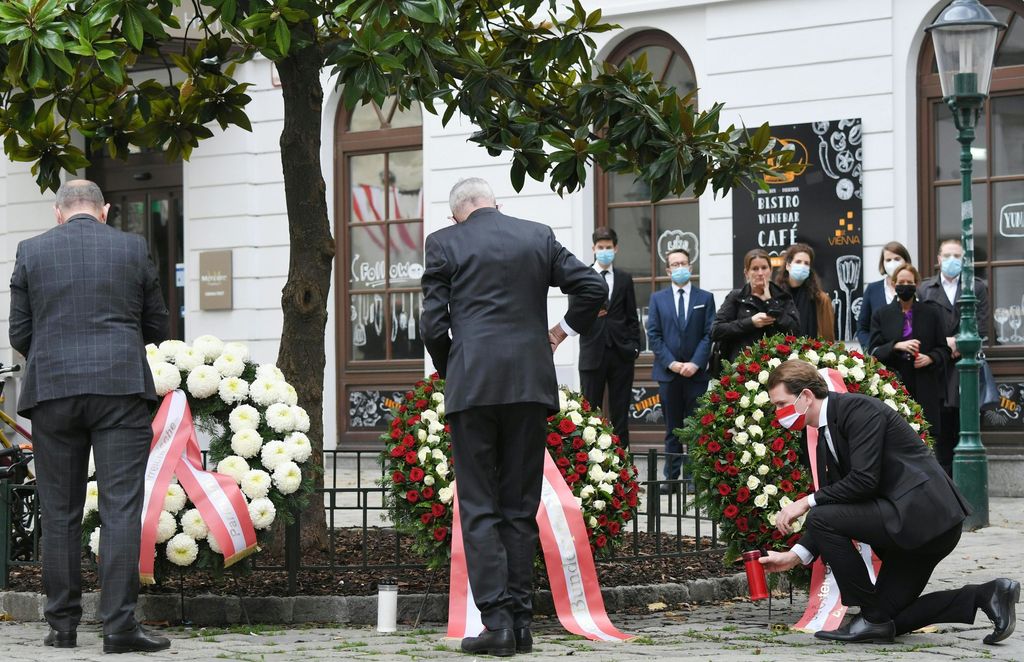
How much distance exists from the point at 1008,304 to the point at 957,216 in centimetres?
94

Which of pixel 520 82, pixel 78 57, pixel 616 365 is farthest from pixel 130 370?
pixel 616 365

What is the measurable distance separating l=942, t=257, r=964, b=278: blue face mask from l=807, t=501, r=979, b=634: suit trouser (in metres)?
6.37

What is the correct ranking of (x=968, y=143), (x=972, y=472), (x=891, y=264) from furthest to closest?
1. (x=891, y=264)
2. (x=968, y=143)
3. (x=972, y=472)

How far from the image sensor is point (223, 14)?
742 centimetres

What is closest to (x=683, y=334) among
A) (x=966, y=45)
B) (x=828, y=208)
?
(x=828, y=208)

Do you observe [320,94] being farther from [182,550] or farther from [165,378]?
[182,550]

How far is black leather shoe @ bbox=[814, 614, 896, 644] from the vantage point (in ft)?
24.4

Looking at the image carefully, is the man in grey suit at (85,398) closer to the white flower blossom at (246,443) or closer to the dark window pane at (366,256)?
the white flower blossom at (246,443)

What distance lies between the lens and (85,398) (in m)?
7.34

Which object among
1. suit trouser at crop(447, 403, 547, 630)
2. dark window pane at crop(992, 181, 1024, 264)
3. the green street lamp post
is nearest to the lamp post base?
the green street lamp post

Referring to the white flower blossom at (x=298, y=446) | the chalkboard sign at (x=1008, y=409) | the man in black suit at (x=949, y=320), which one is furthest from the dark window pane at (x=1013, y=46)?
A: the white flower blossom at (x=298, y=446)

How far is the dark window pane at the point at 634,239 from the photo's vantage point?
16.7 metres

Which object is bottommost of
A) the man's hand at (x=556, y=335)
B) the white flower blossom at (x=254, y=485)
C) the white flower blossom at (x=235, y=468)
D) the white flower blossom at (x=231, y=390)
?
the white flower blossom at (x=254, y=485)

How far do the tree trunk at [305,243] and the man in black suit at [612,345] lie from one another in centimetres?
409
